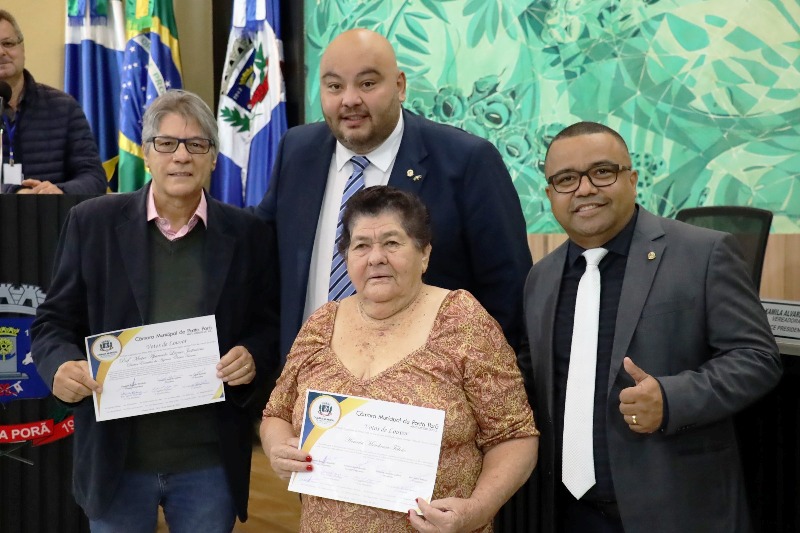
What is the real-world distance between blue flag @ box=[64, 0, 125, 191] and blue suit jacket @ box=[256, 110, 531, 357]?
4252 millimetres

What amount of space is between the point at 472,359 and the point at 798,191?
299cm

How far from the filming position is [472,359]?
192cm

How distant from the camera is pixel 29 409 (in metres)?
3.25

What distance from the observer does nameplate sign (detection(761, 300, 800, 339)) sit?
306 cm

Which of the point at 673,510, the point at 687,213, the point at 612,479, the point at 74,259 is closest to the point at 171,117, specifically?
the point at 74,259

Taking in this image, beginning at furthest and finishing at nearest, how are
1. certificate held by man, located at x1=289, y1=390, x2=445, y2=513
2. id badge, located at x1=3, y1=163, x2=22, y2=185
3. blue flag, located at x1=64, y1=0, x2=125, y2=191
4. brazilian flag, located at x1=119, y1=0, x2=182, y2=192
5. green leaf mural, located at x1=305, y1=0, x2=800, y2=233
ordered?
blue flag, located at x1=64, y1=0, x2=125, y2=191, brazilian flag, located at x1=119, y1=0, x2=182, y2=192, green leaf mural, located at x1=305, y1=0, x2=800, y2=233, id badge, located at x1=3, y1=163, x2=22, y2=185, certificate held by man, located at x1=289, y1=390, x2=445, y2=513

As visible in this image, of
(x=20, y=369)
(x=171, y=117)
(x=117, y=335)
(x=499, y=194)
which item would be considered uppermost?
(x=171, y=117)

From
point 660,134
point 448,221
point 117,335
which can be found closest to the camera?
point 117,335

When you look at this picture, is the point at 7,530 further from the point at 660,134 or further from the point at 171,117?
the point at 660,134

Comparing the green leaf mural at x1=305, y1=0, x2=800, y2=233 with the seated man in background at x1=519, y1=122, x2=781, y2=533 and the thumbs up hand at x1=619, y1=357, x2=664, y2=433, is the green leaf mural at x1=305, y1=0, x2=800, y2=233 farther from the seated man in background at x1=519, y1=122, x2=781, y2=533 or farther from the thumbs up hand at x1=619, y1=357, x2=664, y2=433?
the thumbs up hand at x1=619, y1=357, x2=664, y2=433

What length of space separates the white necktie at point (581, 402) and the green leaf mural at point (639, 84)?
2.61m

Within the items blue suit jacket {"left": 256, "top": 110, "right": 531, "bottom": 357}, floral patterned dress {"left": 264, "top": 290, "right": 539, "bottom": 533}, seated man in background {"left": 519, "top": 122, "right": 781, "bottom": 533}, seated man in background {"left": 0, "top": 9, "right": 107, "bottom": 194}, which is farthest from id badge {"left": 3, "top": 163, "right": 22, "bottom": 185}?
seated man in background {"left": 519, "top": 122, "right": 781, "bottom": 533}

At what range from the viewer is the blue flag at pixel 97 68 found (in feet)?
20.9

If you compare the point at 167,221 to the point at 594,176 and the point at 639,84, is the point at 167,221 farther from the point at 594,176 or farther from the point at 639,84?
the point at 639,84
